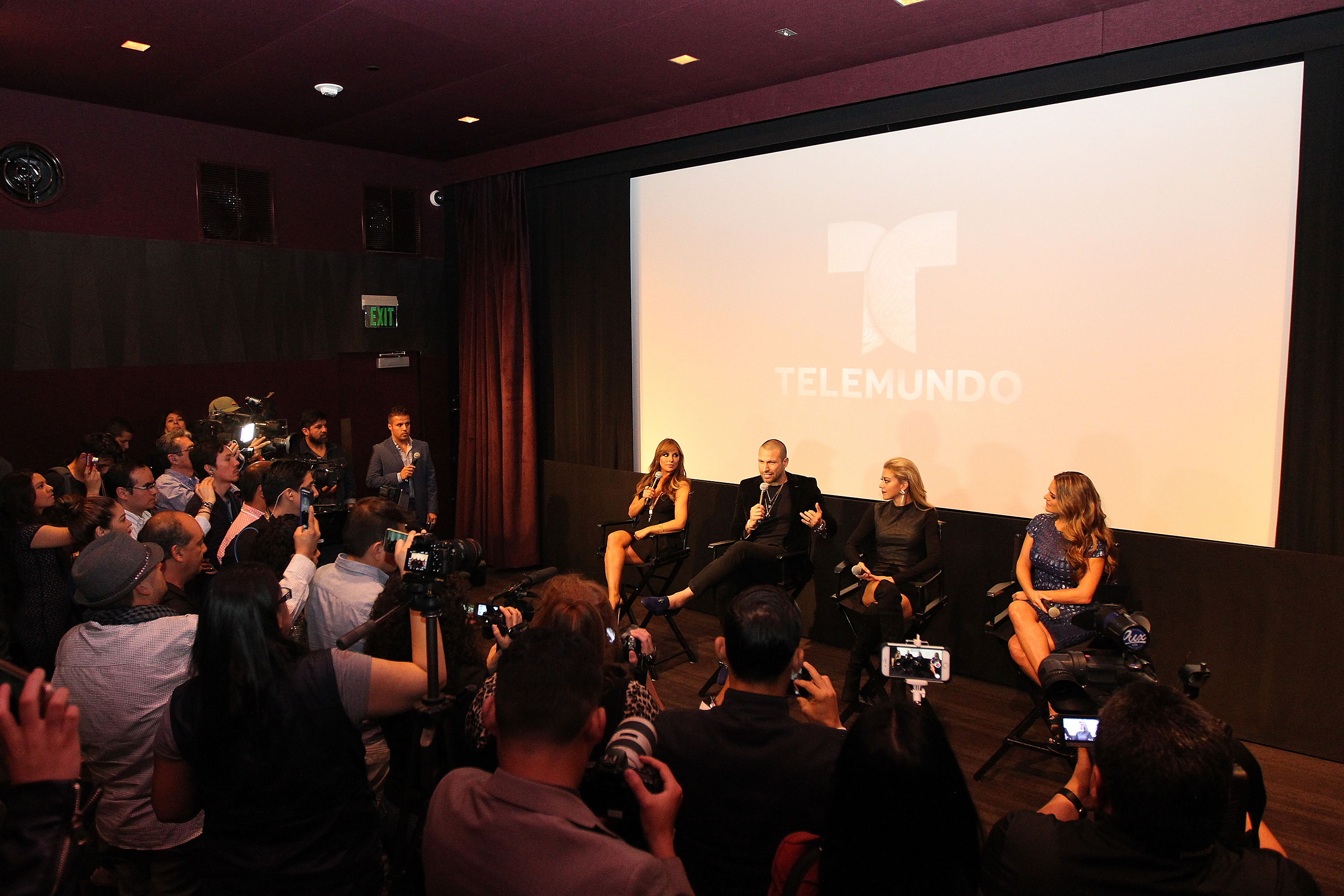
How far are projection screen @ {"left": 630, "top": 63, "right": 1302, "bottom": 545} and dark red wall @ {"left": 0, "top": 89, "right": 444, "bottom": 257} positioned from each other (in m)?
2.74

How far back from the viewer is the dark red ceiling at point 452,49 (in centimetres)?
375

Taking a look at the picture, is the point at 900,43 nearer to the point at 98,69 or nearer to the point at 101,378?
the point at 98,69

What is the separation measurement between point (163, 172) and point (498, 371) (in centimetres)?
265

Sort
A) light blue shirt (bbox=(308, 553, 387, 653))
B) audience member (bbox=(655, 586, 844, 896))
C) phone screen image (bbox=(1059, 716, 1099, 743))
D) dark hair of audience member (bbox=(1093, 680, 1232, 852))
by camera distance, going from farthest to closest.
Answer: light blue shirt (bbox=(308, 553, 387, 653))
phone screen image (bbox=(1059, 716, 1099, 743))
audience member (bbox=(655, 586, 844, 896))
dark hair of audience member (bbox=(1093, 680, 1232, 852))

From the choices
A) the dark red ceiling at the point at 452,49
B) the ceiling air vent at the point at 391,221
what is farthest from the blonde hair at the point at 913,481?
the ceiling air vent at the point at 391,221

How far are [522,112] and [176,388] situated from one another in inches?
121

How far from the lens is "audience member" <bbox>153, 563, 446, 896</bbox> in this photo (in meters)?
1.55

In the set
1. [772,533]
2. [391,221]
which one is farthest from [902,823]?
[391,221]

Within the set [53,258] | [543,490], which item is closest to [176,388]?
[53,258]

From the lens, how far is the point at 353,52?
4336 mm

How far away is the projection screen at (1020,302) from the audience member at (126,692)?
3.81 meters

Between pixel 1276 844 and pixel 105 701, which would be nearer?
pixel 1276 844

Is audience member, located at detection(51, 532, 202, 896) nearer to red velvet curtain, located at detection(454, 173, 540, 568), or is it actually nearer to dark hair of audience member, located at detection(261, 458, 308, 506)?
dark hair of audience member, located at detection(261, 458, 308, 506)

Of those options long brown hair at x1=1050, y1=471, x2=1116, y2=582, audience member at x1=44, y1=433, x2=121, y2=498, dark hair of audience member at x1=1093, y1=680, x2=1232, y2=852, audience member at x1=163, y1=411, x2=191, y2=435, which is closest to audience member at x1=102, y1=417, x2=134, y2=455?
audience member at x1=163, y1=411, x2=191, y2=435
